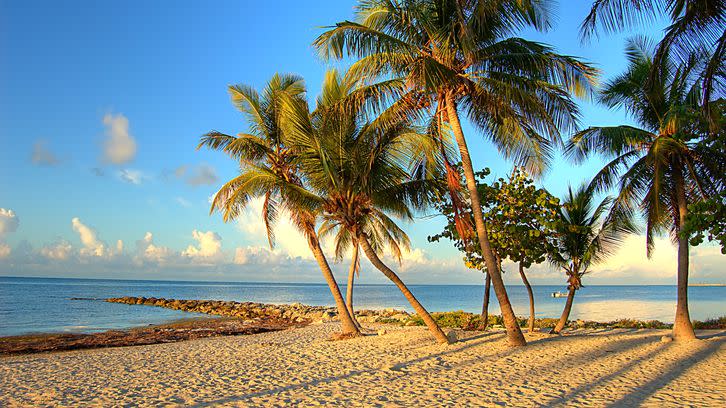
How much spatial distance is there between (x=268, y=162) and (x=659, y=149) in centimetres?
1039

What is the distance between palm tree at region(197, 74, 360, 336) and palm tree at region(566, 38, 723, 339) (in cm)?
795

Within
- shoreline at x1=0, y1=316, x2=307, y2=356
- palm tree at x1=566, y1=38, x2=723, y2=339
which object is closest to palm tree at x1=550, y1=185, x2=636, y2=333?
palm tree at x1=566, y1=38, x2=723, y2=339

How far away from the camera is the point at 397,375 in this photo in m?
8.15

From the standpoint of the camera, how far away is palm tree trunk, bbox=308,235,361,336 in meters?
13.9

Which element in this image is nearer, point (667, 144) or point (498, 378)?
point (498, 378)

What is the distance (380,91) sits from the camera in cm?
1133

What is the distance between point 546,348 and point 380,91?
698cm

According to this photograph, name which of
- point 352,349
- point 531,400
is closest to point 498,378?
point 531,400

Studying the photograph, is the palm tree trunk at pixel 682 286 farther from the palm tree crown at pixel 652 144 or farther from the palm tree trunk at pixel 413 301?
the palm tree trunk at pixel 413 301

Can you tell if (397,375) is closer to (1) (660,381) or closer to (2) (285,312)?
(1) (660,381)

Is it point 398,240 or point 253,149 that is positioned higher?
point 253,149

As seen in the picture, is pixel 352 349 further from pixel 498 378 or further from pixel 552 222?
pixel 552 222

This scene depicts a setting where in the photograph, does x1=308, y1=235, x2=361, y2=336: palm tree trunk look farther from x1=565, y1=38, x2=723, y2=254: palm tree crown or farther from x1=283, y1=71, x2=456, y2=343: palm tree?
x1=565, y1=38, x2=723, y2=254: palm tree crown

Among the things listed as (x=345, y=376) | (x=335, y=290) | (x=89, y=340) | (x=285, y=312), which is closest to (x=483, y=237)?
(x=345, y=376)
